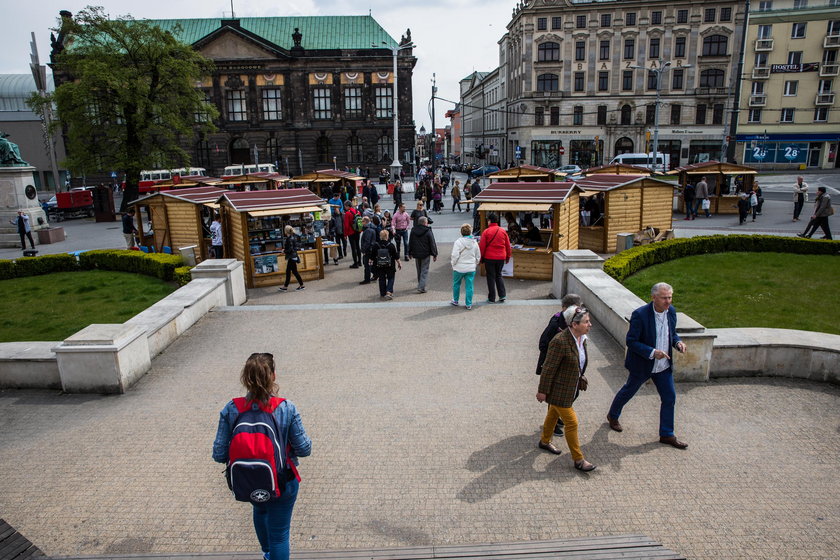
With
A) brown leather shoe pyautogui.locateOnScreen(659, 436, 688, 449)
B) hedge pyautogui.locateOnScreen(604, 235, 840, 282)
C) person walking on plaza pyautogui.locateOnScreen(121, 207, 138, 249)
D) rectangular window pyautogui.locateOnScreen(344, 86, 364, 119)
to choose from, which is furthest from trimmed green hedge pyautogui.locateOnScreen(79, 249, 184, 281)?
rectangular window pyautogui.locateOnScreen(344, 86, 364, 119)

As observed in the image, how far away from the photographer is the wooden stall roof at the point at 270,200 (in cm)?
1556

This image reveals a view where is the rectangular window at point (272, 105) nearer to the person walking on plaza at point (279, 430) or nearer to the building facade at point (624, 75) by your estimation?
the building facade at point (624, 75)

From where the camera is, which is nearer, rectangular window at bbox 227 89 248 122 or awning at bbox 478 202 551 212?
awning at bbox 478 202 551 212

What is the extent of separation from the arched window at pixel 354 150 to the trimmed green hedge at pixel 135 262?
153 ft

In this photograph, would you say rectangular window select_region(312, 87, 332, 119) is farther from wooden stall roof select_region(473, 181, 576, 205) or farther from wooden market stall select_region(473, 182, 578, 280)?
wooden market stall select_region(473, 182, 578, 280)

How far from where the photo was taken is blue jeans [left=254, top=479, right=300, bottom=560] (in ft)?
14.1

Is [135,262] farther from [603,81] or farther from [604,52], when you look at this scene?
[604,52]

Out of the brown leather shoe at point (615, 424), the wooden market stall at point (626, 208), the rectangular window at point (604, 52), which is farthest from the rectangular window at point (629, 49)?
the brown leather shoe at point (615, 424)

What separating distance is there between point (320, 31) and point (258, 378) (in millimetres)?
67788

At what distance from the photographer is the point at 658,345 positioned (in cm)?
673

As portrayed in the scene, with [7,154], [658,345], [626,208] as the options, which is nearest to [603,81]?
[626,208]

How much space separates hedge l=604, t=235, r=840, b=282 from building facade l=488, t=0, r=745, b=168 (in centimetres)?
5086

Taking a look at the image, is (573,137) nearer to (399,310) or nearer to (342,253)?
(342,253)

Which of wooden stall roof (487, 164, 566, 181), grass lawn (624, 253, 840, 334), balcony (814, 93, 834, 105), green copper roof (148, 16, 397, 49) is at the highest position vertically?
green copper roof (148, 16, 397, 49)
